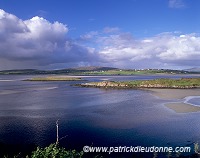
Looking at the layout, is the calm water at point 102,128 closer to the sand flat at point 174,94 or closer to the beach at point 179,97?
the beach at point 179,97

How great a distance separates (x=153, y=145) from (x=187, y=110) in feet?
94.1

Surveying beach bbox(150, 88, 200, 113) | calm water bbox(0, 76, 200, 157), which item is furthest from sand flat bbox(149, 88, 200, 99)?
calm water bbox(0, 76, 200, 157)

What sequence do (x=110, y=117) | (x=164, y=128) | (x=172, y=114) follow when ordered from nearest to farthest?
(x=164, y=128) → (x=110, y=117) → (x=172, y=114)

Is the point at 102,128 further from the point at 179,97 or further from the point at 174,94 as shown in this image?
the point at 174,94

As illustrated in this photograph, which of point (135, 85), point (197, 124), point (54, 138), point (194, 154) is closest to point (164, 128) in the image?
point (197, 124)

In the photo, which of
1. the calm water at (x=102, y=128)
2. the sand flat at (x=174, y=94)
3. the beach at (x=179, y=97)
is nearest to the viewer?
the calm water at (x=102, y=128)

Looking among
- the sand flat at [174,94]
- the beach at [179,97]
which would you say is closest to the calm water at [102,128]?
the beach at [179,97]

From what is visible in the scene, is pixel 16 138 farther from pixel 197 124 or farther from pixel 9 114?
pixel 197 124

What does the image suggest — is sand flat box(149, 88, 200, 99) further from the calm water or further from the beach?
the calm water

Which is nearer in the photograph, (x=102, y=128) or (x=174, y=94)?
(x=102, y=128)

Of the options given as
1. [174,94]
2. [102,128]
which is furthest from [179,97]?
[102,128]

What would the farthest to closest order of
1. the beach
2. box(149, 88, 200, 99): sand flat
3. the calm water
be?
box(149, 88, 200, 99): sand flat
the beach
the calm water

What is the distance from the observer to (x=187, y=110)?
5712 cm

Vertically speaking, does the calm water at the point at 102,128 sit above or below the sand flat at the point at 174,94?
below
